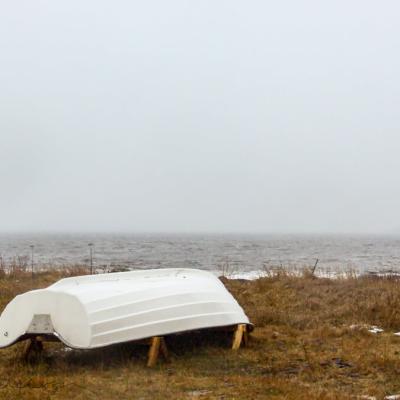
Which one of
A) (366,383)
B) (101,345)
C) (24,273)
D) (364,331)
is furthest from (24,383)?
(24,273)

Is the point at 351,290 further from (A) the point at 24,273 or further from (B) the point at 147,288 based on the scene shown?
(A) the point at 24,273

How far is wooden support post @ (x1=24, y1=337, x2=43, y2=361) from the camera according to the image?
7.04 metres

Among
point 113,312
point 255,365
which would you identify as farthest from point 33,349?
point 255,365

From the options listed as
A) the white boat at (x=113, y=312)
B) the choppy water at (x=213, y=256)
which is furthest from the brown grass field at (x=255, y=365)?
the choppy water at (x=213, y=256)

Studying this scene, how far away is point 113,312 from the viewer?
6.71 m

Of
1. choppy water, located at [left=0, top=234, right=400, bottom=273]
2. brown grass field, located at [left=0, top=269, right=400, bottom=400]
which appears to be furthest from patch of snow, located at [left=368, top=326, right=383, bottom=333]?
choppy water, located at [left=0, top=234, right=400, bottom=273]

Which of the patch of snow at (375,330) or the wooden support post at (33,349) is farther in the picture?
the patch of snow at (375,330)

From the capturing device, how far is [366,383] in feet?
19.3

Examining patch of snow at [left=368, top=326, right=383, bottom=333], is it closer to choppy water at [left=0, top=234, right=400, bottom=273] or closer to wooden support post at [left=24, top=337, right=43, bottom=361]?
wooden support post at [left=24, top=337, right=43, bottom=361]

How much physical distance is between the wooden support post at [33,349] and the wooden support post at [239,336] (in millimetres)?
2763

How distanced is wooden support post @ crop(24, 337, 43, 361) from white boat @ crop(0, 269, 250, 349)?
1.48ft

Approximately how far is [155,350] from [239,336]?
4.88 ft

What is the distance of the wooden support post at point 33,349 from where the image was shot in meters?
7.04

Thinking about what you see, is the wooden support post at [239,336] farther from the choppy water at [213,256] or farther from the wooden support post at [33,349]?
the choppy water at [213,256]
